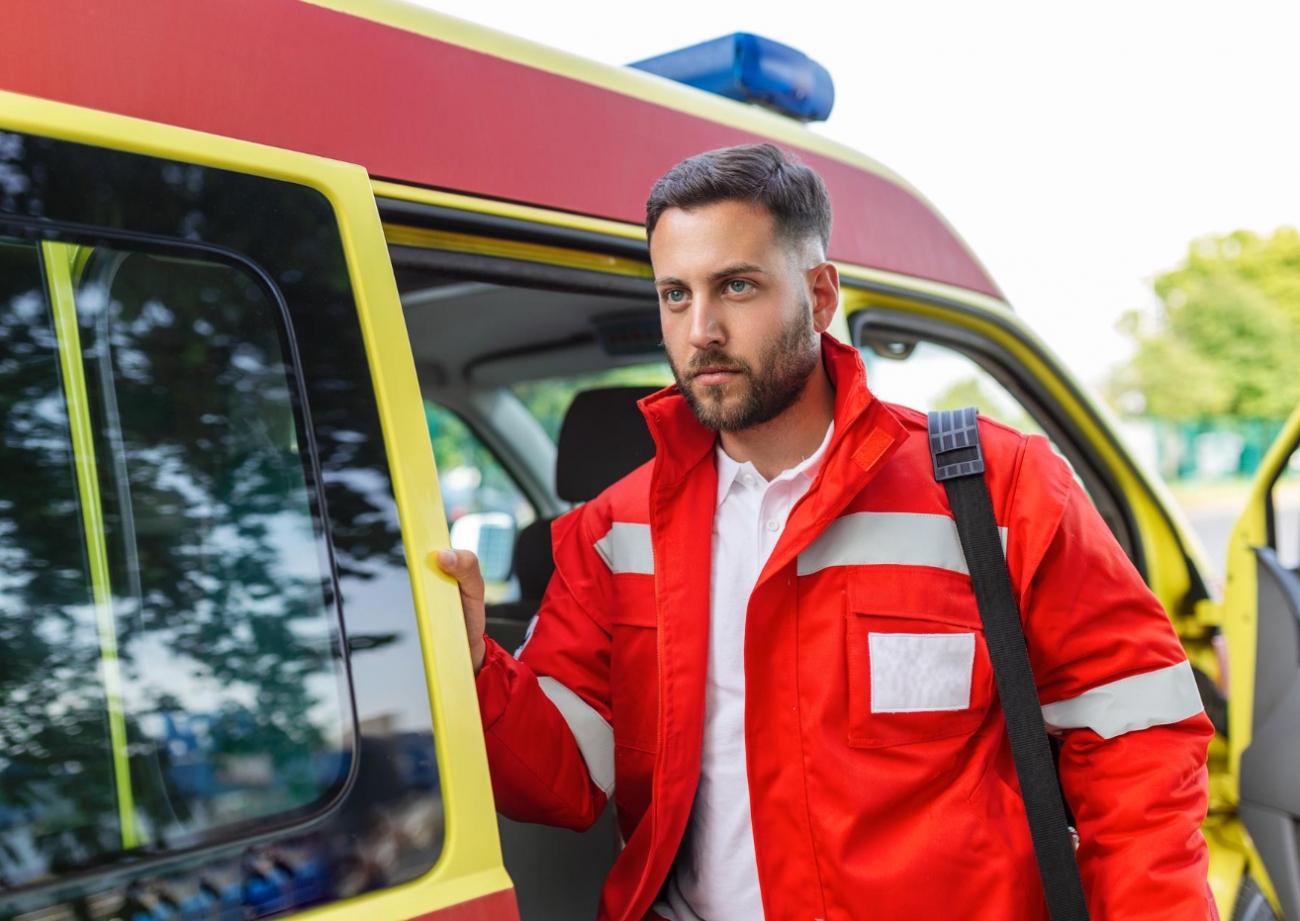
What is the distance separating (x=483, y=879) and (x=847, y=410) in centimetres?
78

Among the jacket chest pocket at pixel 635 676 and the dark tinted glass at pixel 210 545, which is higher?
the dark tinted glass at pixel 210 545

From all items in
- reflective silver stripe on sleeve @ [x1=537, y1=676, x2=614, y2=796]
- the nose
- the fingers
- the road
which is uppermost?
the nose

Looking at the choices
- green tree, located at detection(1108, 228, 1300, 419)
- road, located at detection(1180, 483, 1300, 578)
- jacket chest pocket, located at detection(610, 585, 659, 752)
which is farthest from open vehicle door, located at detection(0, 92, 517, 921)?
green tree, located at detection(1108, 228, 1300, 419)

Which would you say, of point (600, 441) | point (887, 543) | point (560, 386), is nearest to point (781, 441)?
point (887, 543)

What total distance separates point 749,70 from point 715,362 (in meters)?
1.01

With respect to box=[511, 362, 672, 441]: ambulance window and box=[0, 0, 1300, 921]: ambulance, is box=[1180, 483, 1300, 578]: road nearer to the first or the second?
box=[511, 362, 672, 441]: ambulance window

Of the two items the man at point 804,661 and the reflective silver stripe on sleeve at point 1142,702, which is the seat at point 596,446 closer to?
the man at point 804,661

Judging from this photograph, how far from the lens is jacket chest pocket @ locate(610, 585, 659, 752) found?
1.68 meters

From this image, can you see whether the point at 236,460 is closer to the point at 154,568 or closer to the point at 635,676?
the point at 154,568

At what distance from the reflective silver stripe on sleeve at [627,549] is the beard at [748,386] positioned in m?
0.20

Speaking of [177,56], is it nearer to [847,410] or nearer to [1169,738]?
[847,410]

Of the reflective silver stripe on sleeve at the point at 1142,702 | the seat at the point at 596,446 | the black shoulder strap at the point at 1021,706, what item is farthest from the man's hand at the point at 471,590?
the seat at the point at 596,446

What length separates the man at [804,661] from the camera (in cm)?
153

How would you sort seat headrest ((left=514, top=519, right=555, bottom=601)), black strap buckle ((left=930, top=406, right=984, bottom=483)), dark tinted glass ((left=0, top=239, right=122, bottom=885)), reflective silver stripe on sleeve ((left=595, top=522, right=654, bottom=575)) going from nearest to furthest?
dark tinted glass ((left=0, top=239, right=122, bottom=885)), black strap buckle ((left=930, top=406, right=984, bottom=483)), reflective silver stripe on sleeve ((left=595, top=522, right=654, bottom=575)), seat headrest ((left=514, top=519, right=555, bottom=601))
